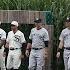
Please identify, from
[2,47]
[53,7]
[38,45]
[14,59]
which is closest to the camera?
[38,45]

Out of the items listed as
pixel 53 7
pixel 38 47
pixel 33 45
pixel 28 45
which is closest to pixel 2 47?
pixel 28 45

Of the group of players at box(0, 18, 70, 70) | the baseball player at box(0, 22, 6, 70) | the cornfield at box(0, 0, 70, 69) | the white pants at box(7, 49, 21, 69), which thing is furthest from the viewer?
the cornfield at box(0, 0, 70, 69)

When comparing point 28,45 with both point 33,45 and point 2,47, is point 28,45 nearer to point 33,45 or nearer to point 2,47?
point 33,45

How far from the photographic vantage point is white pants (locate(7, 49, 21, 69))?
11859 mm

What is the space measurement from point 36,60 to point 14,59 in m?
0.73

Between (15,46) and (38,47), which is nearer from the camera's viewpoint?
(38,47)

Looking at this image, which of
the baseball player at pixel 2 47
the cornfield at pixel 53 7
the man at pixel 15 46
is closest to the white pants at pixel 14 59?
the man at pixel 15 46

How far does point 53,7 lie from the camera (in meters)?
13.4

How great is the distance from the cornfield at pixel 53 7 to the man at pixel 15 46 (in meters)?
1.54

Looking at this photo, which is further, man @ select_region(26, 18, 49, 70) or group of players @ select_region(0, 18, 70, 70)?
man @ select_region(26, 18, 49, 70)

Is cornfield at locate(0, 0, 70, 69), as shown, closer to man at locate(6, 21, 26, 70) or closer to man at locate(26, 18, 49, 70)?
man at locate(26, 18, 49, 70)

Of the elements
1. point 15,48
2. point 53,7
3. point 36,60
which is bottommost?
point 36,60

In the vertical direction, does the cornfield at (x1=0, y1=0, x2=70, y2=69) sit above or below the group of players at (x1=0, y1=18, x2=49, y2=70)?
above

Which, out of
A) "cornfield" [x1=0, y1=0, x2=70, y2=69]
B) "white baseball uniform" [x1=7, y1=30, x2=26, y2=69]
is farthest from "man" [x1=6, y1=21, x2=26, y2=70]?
"cornfield" [x1=0, y1=0, x2=70, y2=69]
